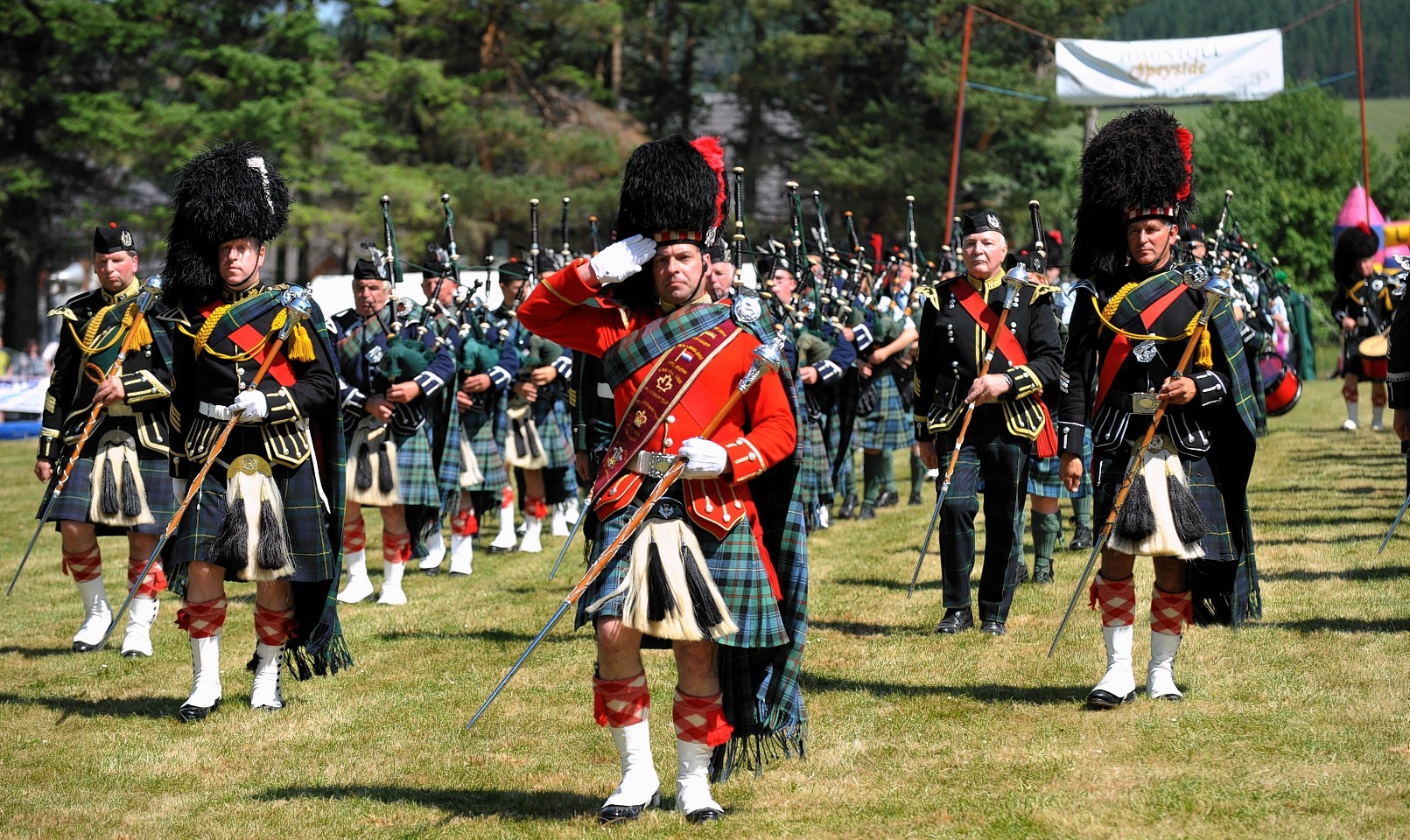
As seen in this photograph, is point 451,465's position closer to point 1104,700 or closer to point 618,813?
point 1104,700

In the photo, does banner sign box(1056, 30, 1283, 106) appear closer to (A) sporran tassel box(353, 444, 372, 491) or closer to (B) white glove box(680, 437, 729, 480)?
(A) sporran tassel box(353, 444, 372, 491)

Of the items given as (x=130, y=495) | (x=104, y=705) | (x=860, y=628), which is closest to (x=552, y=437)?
(x=860, y=628)

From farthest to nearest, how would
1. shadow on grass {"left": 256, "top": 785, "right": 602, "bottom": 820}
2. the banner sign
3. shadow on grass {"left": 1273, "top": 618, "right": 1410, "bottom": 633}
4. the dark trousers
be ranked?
the banner sign → the dark trousers → shadow on grass {"left": 1273, "top": 618, "right": 1410, "bottom": 633} → shadow on grass {"left": 256, "top": 785, "right": 602, "bottom": 820}

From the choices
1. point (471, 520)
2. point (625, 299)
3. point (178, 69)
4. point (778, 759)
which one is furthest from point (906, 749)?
point (178, 69)

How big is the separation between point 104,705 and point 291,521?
1.23m

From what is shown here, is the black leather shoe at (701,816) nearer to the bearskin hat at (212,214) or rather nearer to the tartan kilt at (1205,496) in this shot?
the tartan kilt at (1205,496)

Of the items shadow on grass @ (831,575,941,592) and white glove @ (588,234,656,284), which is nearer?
white glove @ (588,234,656,284)

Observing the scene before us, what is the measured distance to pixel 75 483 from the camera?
282 inches

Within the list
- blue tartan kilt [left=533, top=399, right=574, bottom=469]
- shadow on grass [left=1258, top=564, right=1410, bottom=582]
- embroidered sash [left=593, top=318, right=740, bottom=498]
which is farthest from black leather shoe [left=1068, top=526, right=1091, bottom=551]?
embroidered sash [left=593, top=318, right=740, bottom=498]

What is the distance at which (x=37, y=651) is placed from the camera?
768 cm

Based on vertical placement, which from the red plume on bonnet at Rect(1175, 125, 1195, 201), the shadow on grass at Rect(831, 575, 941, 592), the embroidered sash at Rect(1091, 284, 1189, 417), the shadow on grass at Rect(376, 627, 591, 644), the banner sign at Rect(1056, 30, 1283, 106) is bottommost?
the shadow on grass at Rect(376, 627, 591, 644)

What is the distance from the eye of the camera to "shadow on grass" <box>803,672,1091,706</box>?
5984 millimetres

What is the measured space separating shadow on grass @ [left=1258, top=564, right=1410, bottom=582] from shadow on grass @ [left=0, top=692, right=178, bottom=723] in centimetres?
542

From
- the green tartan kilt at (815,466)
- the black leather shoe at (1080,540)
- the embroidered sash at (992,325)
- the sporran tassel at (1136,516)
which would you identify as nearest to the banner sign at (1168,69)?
the green tartan kilt at (815,466)
